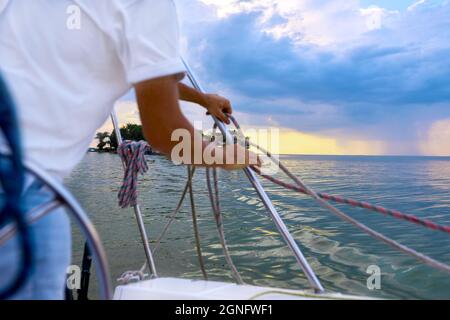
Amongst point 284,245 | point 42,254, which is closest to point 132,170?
point 42,254

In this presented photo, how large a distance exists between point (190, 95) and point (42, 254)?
3.45 feet

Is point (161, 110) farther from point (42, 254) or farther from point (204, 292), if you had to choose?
point (204, 292)

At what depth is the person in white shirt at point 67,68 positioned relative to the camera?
0.82 m

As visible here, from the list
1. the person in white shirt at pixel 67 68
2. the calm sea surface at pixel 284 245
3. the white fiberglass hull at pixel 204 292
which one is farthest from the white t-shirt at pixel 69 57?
the calm sea surface at pixel 284 245

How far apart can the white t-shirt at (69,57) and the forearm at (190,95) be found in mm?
819

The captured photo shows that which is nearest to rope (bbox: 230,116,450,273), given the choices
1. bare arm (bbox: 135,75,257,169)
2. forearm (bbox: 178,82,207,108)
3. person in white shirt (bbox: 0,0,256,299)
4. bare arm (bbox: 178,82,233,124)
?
bare arm (bbox: 178,82,233,124)

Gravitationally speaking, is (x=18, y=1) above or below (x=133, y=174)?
above

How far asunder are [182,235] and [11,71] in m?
5.89

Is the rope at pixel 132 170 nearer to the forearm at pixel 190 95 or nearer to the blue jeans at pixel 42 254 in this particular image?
the forearm at pixel 190 95

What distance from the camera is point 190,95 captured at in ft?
5.77

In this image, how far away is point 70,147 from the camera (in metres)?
0.87
